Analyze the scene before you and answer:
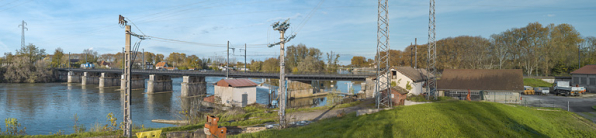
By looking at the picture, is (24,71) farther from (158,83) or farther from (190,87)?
(190,87)

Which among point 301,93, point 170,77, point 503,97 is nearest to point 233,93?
point 301,93

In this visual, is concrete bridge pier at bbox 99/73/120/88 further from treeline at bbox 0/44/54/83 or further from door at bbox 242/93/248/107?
door at bbox 242/93/248/107

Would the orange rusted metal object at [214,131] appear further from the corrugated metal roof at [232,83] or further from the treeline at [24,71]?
the treeline at [24,71]

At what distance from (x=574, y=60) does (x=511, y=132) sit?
68238 millimetres

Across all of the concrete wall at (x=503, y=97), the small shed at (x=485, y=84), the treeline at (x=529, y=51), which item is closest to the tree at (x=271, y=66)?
the treeline at (x=529, y=51)

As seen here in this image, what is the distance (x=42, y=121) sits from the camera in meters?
31.9

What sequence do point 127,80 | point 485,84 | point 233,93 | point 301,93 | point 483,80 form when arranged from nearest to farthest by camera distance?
point 127,80
point 485,84
point 483,80
point 233,93
point 301,93

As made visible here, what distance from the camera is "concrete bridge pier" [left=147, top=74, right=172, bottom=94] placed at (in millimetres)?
65000

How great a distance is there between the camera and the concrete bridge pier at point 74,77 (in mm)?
96500

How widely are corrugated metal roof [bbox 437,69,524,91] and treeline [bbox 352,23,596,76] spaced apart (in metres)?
36.4

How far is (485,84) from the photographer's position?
104 ft

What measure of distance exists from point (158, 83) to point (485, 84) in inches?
2408

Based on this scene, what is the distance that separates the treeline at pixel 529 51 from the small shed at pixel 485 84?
120 feet

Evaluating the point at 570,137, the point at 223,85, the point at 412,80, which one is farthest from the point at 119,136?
the point at 412,80
